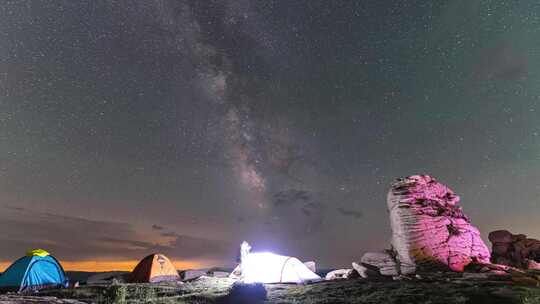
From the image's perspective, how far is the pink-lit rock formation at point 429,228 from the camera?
21.7m

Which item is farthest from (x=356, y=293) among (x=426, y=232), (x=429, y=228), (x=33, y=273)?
(x=33, y=273)

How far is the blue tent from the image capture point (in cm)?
2283

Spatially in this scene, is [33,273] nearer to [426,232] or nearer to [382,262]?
[382,262]

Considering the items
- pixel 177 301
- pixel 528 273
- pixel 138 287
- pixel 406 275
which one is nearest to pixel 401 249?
pixel 406 275

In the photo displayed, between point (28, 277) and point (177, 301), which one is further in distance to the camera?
point (28, 277)

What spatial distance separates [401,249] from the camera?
22.9 m

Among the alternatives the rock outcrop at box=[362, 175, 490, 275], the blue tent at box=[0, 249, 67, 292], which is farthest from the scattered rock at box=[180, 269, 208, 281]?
the rock outcrop at box=[362, 175, 490, 275]

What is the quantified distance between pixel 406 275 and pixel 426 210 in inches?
179

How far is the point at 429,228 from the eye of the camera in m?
22.6

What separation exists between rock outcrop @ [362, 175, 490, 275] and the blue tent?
20.1 metres

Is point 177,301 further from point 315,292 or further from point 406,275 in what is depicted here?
point 406,275

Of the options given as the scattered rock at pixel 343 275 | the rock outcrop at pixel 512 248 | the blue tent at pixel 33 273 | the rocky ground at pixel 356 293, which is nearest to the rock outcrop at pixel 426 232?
the scattered rock at pixel 343 275

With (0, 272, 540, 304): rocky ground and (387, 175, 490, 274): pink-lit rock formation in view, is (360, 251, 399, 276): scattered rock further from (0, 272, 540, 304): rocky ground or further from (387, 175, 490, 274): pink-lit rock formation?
(0, 272, 540, 304): rocky ground

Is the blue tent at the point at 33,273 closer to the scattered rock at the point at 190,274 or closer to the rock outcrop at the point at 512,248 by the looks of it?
the scattered rock at the point at 190,274
